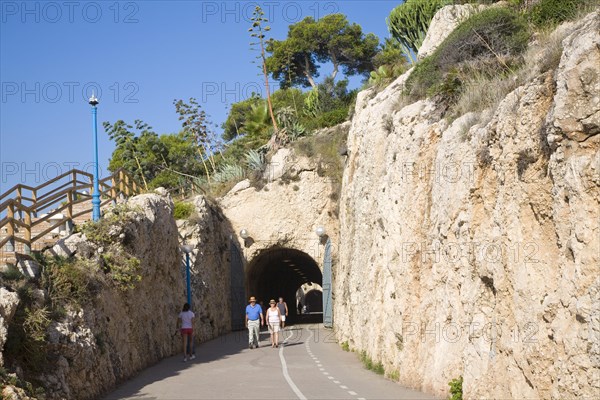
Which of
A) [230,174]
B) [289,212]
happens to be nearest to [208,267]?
[289,212]

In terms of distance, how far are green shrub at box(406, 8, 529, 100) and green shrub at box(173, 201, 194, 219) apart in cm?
1311

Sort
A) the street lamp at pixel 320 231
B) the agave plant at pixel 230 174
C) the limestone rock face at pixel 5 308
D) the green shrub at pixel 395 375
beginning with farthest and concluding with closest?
the agave plant at pixel 230 174 < the street lamp at pixel 320 231 < the green shrub at pixel 395 375 < the limestone rock face at pixel 5 308

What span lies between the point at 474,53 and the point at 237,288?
19.6 m

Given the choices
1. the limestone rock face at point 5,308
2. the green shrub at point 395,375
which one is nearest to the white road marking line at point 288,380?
the green shrub at point 395,375

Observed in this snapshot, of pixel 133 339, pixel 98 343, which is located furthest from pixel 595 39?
pixel 133 339

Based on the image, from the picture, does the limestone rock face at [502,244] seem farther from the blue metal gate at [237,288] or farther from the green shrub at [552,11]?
the blue metal gate at [237,288]

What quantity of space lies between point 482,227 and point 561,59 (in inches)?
146

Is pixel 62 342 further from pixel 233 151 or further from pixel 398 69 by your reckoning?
pixel 233 151

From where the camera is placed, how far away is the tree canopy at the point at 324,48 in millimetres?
Answer: 61688

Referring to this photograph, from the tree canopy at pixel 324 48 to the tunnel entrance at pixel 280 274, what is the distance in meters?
15.7

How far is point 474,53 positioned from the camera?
20.4 m

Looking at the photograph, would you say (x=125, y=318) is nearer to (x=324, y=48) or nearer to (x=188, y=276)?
(x=188, y=276)

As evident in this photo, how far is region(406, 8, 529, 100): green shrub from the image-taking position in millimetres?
18625

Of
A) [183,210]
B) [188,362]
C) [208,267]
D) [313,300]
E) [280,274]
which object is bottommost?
[188,362]
